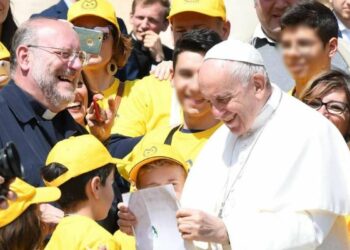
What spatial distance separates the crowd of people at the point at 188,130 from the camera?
18.3ft

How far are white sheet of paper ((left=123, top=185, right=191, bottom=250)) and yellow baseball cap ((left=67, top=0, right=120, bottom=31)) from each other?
2.27 meters

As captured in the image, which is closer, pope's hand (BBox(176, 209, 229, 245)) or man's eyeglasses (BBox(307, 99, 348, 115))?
pope's hand (BBox(176, 209, 229, 245))

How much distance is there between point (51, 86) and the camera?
7105 mm

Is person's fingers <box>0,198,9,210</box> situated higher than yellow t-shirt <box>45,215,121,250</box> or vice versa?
person's fingers <box>0,198,9,210</box>

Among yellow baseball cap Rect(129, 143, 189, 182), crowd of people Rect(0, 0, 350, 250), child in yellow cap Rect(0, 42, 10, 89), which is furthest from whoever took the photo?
child in yellow cap Rect(0, 42, 10, 89)

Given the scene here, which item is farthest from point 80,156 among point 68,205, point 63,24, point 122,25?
point 122,25

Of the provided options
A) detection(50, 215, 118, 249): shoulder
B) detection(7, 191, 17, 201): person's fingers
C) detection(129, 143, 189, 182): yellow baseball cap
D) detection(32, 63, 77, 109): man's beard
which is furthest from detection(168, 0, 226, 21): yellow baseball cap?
detection(7, 191, 17, 201): person's fingers

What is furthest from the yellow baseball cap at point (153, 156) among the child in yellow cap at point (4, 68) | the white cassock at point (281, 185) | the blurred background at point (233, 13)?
the blurred background at point (233, 13)

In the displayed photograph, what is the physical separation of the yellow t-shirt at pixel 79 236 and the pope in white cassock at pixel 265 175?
43cm

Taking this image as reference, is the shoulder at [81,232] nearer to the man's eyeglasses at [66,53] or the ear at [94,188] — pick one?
the ear at [94,188]

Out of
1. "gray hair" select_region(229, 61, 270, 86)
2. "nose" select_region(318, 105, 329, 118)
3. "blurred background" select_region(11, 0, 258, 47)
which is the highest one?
"gray hair" select_region(229, 61, 270, 86)

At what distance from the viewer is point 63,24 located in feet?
23.9

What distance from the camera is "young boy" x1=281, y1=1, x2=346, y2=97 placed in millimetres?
7262

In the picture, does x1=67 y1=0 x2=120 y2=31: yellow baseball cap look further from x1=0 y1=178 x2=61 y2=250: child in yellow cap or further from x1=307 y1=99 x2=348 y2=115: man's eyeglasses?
x1=0 y1=178 x2=61 y2=250: child in yellow cap
